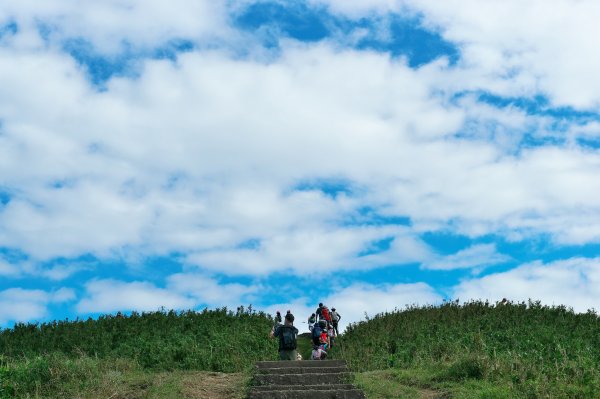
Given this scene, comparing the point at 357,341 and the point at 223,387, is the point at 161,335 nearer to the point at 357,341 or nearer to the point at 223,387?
the point at 357,341

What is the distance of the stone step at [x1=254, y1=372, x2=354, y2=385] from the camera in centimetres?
1845

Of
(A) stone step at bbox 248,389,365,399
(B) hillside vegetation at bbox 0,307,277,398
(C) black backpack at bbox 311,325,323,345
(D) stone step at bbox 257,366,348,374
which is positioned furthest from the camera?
(C) black backpack at bbox 311,325,323,345

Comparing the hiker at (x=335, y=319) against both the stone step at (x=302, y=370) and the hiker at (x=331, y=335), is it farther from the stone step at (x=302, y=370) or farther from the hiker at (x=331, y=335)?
the stone step at (x=302, y=370)

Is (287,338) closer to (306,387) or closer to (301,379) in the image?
(301,379)

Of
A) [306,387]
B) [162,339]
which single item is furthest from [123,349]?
[306,387]

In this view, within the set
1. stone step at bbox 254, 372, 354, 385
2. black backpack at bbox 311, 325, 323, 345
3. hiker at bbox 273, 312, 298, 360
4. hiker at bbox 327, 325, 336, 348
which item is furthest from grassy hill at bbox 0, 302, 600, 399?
hiker at bbox 273, 312, 298, 360

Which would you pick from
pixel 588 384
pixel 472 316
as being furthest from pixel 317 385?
pixel 472 316

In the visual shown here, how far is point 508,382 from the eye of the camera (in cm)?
1786

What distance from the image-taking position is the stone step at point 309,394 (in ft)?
56.2

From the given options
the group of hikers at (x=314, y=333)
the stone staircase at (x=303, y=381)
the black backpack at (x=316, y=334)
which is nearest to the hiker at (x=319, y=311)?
the group of hikers at (x=314, y=333)

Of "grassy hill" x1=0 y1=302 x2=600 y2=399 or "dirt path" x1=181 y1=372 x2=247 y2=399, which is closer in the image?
"dirt path" x1=181 y1=372 x2=247 y2=399

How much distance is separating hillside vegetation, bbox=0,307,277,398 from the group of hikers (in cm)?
199

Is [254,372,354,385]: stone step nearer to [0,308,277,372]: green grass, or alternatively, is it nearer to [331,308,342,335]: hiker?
[0,308,277,372]: green grass

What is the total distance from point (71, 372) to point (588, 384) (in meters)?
13.9
